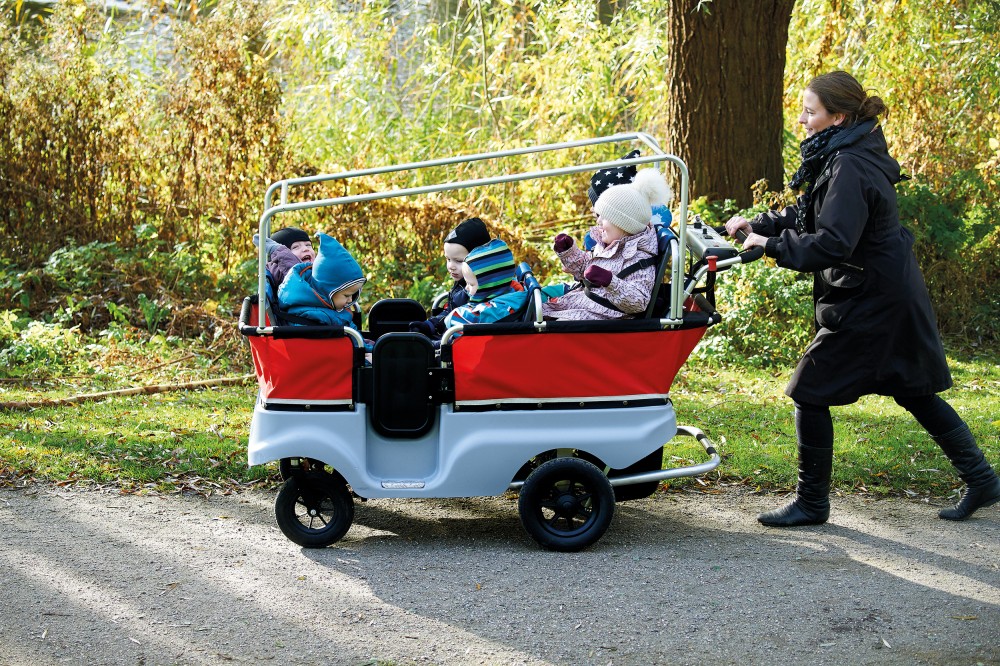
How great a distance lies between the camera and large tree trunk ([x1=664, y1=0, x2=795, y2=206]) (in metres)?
8.21

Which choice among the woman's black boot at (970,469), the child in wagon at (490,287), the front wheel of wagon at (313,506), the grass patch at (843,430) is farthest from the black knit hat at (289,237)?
the woman's black boot at (970,469)

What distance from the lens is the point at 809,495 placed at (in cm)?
468

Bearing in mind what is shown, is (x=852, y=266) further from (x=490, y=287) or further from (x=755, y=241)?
(x=490, y=287)

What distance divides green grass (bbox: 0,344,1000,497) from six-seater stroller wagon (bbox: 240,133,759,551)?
1.01 m

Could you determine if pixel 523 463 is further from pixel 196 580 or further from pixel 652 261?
pixel 196 580

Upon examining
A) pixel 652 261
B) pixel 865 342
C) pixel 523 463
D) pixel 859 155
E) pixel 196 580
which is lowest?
pixel 196 580

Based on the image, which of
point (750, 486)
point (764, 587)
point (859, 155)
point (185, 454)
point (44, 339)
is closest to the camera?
point (764, 587)

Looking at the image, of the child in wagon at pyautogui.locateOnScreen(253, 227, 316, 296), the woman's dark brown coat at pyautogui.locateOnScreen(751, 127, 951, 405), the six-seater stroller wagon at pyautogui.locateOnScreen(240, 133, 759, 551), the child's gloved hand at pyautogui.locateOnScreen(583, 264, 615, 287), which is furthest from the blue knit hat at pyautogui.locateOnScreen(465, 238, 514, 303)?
the woman's dark brown coat at pyautogui.locateOnScreen(751, 127, 951, 405)

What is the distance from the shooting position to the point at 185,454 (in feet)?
18.5

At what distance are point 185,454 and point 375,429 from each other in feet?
5.47

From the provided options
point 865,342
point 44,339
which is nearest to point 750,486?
point 865,342

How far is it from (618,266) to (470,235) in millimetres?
616

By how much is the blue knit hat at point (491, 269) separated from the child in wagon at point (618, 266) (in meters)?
0.19

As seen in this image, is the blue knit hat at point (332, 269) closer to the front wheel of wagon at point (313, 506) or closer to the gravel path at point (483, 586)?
the front wheel of wagon at point (313, 506)
